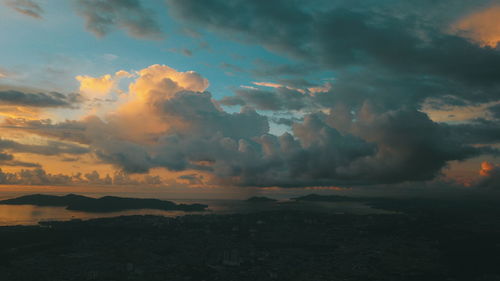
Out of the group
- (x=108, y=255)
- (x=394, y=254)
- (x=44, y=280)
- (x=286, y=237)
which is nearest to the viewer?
(x=44, y=280)

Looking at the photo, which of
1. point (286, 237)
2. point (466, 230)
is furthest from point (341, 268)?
point (466, 230)

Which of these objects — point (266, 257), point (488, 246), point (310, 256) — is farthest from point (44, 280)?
point (488, 246)

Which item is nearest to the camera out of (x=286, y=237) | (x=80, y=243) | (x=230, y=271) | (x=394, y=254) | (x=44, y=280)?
(x=44, y=280)

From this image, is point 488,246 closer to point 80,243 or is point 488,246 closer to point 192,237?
point 192,237

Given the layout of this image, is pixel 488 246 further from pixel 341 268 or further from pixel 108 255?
pixel 108 255

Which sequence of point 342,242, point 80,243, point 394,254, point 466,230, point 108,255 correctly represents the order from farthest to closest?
1. point 466,230
2. point 342,242
3. point 80,243
4. point 394,254
5. point 108,255

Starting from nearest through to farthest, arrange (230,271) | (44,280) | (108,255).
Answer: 1. (44,280)
2. (230,271)
3. (108,255)

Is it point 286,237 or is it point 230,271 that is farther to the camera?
point 286,237
